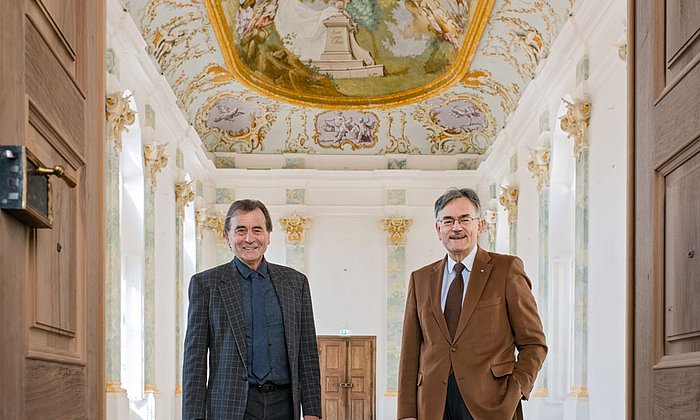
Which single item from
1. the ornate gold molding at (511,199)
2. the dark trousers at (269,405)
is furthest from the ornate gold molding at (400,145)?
the dark trousers at (269,405)

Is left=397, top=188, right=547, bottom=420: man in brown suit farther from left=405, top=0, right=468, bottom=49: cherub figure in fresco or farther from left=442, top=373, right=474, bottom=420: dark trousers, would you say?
left=405, top=0, right=468, bottom=49: cherub figure in fresco

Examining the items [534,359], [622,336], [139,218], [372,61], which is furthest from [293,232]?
[534,359]

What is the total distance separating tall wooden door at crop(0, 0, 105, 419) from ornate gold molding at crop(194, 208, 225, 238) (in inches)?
783

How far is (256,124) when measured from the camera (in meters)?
25.7

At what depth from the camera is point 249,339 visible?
6340 mm

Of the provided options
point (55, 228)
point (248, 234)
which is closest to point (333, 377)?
point (248, 234)

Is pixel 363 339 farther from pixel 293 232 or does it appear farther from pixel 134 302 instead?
pixel 134 302

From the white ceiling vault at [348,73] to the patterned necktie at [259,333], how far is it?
9693 mm

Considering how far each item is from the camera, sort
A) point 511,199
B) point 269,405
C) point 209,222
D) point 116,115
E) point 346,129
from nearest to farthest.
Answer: point 269,405, point 116,115, point 511,199, point 209,222, point 346,129

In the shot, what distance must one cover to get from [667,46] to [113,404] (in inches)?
433

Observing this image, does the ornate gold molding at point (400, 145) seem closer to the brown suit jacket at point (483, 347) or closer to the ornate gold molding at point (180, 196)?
the ornate gold molding at point (180, 196)

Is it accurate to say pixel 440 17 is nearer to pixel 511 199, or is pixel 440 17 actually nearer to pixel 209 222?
pixel 511 199

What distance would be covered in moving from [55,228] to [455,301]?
3700 mm

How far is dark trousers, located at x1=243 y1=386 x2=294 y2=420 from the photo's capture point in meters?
6.17
